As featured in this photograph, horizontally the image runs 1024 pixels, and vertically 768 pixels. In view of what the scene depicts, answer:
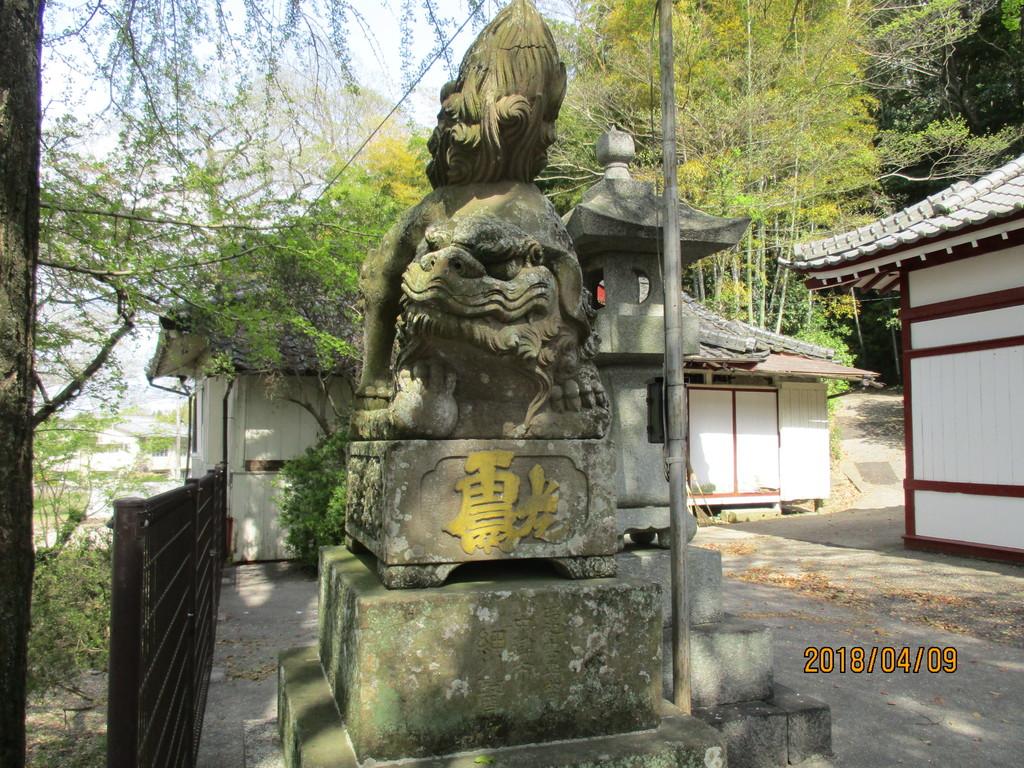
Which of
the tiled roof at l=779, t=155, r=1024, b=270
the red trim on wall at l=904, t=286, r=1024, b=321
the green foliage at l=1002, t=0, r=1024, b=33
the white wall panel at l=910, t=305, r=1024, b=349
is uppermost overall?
the green foliage at l=1002, t=0, r=1024, b=33

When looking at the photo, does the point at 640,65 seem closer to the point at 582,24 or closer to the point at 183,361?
the point at 582,24

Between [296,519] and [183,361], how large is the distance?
4733 mm

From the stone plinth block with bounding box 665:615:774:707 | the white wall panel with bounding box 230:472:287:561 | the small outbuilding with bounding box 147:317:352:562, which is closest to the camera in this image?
the stone plinth block with bounding box 665:615:774:707

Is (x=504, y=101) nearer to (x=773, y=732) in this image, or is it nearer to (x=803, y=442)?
(x=773, y=732)

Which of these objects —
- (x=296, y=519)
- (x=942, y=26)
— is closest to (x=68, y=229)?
(x=296, y=519)

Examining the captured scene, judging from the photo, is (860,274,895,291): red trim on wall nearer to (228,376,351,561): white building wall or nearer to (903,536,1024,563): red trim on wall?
(903,536,1024,563): red trim on wall

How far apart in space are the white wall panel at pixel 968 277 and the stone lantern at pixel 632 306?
565 cm

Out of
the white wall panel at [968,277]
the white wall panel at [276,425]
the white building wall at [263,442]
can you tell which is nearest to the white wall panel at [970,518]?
the white wall panel at [968,277]

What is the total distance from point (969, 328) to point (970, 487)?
190 cm

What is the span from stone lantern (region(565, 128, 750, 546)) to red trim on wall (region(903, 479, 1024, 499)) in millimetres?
6023

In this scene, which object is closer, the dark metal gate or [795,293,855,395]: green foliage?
the dark metal gate

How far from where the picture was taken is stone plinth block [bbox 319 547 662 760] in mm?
1961

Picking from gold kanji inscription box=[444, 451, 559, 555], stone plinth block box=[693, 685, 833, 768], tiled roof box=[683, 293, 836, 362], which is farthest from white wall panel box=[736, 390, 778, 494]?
gold kanji inscription box=[444, 451, 559, 555]

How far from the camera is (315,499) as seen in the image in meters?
8.23
